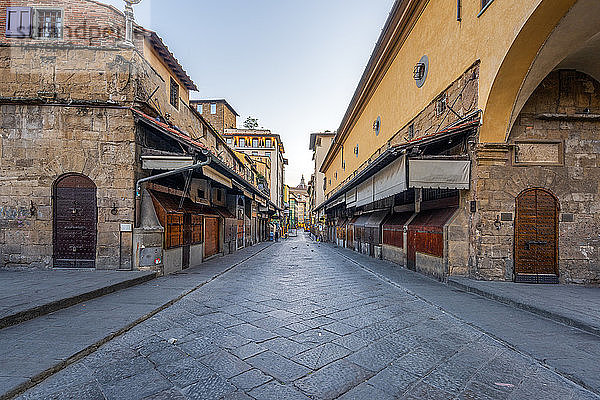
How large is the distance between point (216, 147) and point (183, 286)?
11.1 metres

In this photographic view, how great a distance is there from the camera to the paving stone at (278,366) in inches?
123

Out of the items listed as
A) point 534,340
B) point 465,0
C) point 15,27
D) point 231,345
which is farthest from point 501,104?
point 15,27

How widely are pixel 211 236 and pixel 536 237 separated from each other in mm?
10963

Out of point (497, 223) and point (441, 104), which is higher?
point (441, 104)

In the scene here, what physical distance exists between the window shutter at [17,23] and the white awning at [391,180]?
10646mm

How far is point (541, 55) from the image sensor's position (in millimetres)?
6805

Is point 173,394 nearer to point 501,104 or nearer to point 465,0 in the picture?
point 501,104

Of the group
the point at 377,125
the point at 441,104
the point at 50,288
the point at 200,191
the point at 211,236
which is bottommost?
the point at 50,288

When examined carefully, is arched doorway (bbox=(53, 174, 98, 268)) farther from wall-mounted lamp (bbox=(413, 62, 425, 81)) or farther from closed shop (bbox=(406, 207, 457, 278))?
wall-mounted lamp (bbox=(413, 62, 425, 81))

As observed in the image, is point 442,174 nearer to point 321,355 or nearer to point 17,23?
point 321,355

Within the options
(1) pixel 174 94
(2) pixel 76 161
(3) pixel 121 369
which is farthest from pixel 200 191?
(3) pixel 121 369

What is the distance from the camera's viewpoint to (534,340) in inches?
161

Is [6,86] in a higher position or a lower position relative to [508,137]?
higher

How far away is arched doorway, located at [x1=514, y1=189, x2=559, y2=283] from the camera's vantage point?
754 centimetres
